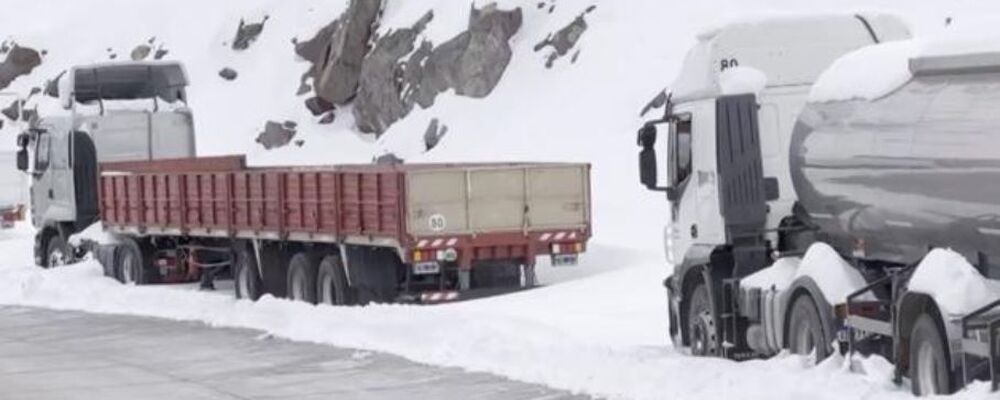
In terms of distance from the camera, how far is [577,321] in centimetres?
1998

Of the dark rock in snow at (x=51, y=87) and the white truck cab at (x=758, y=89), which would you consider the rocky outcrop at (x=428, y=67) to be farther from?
the white truck cab at (x=758, y=89)

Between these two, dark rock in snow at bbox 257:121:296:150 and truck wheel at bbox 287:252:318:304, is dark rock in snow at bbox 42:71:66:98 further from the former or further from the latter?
truck wheel at bbox 287:252:318:304

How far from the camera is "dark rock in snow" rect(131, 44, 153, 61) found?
62.2 meters

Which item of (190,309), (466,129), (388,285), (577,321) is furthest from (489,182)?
(466,129)

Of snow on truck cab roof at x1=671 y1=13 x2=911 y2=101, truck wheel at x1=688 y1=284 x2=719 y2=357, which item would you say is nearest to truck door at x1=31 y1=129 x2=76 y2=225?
truck wheel at x1=688 y1=284 x2=719 y2=357

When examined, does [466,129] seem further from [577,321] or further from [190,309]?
[577,321]

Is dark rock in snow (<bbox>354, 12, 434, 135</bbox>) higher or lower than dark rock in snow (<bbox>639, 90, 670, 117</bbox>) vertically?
higher


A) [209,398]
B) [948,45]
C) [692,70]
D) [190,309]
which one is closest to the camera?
[948,45]

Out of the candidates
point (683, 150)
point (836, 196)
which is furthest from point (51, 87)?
point (836, 196)

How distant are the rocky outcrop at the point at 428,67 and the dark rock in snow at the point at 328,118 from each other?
1599 mm

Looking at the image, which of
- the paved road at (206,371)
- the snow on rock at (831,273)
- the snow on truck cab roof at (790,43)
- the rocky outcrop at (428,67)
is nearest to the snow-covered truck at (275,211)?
the paved road at (206,371)

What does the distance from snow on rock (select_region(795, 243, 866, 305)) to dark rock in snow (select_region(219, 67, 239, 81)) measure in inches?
1788

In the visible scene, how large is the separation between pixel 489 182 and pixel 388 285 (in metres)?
1.89

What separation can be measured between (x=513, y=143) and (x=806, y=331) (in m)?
27.0
